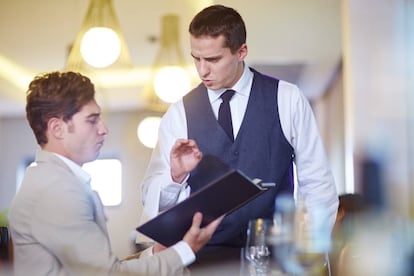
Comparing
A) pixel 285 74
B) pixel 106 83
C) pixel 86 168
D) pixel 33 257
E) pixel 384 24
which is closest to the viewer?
pixel 33 257

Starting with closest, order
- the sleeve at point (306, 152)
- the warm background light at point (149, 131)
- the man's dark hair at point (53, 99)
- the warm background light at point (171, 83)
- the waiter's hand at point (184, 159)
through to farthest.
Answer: the man's dark hair at point (53, 99) < the waiter's hand at point (184, 159) < the sleeve at point (306, 152) < the warm background light at point (149, 131) < the warm background light at point (171, 83)

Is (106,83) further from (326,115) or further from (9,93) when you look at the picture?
(326,115)

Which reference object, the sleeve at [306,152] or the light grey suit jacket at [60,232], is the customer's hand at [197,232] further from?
the sleeve at [306,152]

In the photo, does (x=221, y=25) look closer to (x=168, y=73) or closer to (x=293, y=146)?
(x=293, y=146)

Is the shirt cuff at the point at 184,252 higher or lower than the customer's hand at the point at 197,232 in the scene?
lower

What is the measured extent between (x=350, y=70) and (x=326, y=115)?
9.6 inches

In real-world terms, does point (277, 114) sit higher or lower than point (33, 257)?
higher

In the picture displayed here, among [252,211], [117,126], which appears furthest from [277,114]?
[117,126]

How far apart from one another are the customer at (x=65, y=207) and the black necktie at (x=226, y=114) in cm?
30

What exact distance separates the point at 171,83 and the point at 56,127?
68 cm

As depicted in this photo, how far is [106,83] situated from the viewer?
197 centimetres

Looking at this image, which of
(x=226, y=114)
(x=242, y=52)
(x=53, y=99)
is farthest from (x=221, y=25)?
(x=53, y=99)

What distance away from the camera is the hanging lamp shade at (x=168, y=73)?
5.83ft

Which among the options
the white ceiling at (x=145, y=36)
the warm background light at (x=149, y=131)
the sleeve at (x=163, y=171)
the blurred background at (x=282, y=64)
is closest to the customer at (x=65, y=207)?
the sleeve at (x=163, y=171)
